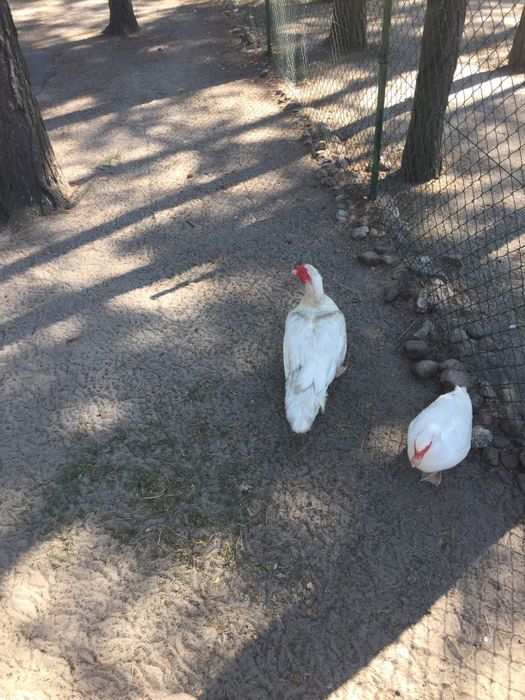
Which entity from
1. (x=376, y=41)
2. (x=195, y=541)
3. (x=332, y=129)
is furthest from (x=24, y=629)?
(x=376, y=41)

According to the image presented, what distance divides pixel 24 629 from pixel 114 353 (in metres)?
1.84

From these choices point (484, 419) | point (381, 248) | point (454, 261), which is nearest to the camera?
point (484, 419)

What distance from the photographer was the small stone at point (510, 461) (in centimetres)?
291

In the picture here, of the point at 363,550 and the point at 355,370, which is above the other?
the point at 355,370

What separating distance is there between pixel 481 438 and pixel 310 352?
1099 millimetres

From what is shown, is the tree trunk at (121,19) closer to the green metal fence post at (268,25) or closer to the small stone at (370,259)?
the green metal fence post at (268,25)

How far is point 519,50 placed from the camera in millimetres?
7207

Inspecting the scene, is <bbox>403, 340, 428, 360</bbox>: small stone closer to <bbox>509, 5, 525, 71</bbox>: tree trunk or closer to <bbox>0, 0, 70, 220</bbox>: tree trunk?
<bbox>0, 0, 70, 220</bbox>: tree trunk

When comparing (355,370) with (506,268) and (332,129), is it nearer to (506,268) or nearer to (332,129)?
(506,268)

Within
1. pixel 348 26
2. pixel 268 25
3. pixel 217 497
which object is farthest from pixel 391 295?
pixel 348 26

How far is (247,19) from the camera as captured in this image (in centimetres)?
986

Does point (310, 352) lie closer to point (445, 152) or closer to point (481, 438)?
point (481, 438)

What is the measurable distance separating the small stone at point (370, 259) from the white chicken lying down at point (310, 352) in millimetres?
1037

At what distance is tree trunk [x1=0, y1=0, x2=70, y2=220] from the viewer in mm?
4418
